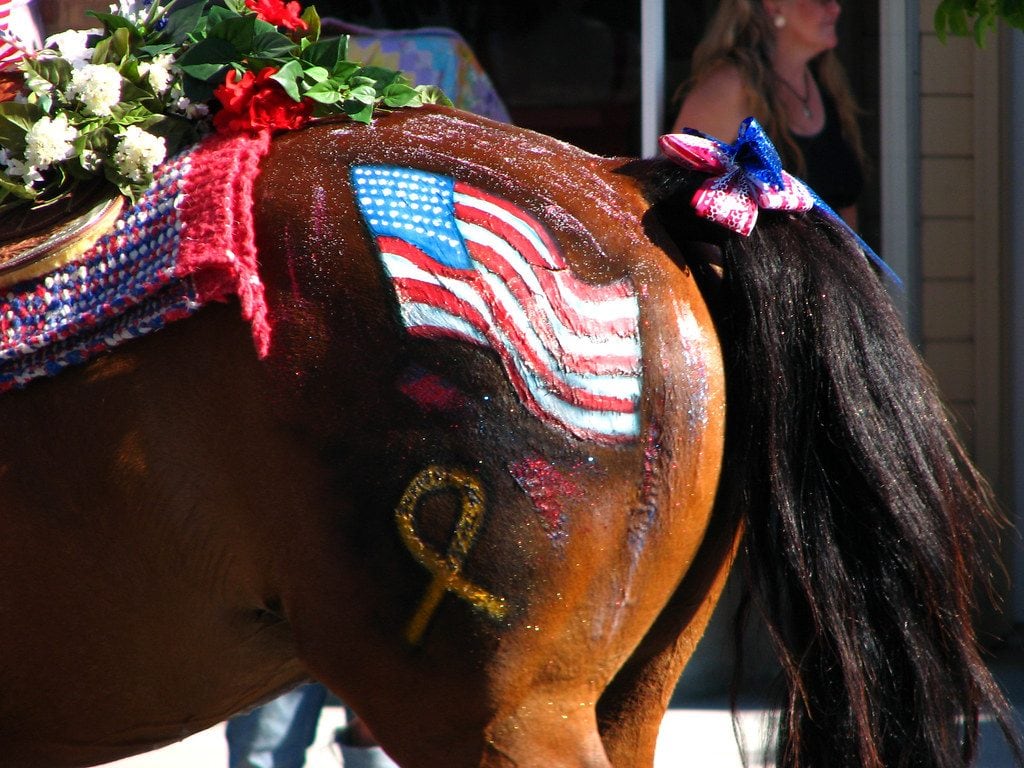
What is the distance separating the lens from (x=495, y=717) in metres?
1.51

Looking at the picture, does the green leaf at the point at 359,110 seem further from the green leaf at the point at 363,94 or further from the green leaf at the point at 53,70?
the green leaf at the point at 53,70

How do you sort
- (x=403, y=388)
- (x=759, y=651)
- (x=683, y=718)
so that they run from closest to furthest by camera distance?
(x=403, y=388) < (x=759, y=651) < (x=683, y=718)

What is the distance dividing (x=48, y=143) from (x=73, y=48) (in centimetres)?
20

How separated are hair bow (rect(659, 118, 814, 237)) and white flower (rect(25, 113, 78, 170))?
2.81ft

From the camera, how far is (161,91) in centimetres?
179

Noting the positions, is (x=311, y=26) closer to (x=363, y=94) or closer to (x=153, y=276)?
(x=363, y=94)

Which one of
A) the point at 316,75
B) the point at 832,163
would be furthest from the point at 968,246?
the point at 316,75


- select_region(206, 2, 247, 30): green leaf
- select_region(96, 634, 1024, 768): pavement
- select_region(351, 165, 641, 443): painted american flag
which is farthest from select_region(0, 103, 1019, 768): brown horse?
select_region(96, 634, 1024, 768): pavement

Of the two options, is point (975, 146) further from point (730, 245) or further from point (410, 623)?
point (410, 623)

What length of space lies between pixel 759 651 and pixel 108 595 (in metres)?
2.85

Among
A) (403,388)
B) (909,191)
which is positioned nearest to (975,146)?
(909,191)

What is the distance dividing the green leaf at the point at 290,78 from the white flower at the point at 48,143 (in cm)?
31

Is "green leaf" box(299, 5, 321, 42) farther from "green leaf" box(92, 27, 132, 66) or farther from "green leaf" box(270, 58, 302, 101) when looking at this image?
"green leaf" box(92, 27, 132, 66)

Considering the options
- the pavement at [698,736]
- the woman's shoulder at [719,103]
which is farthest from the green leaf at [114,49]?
the woman's shoulder at [719,103]
